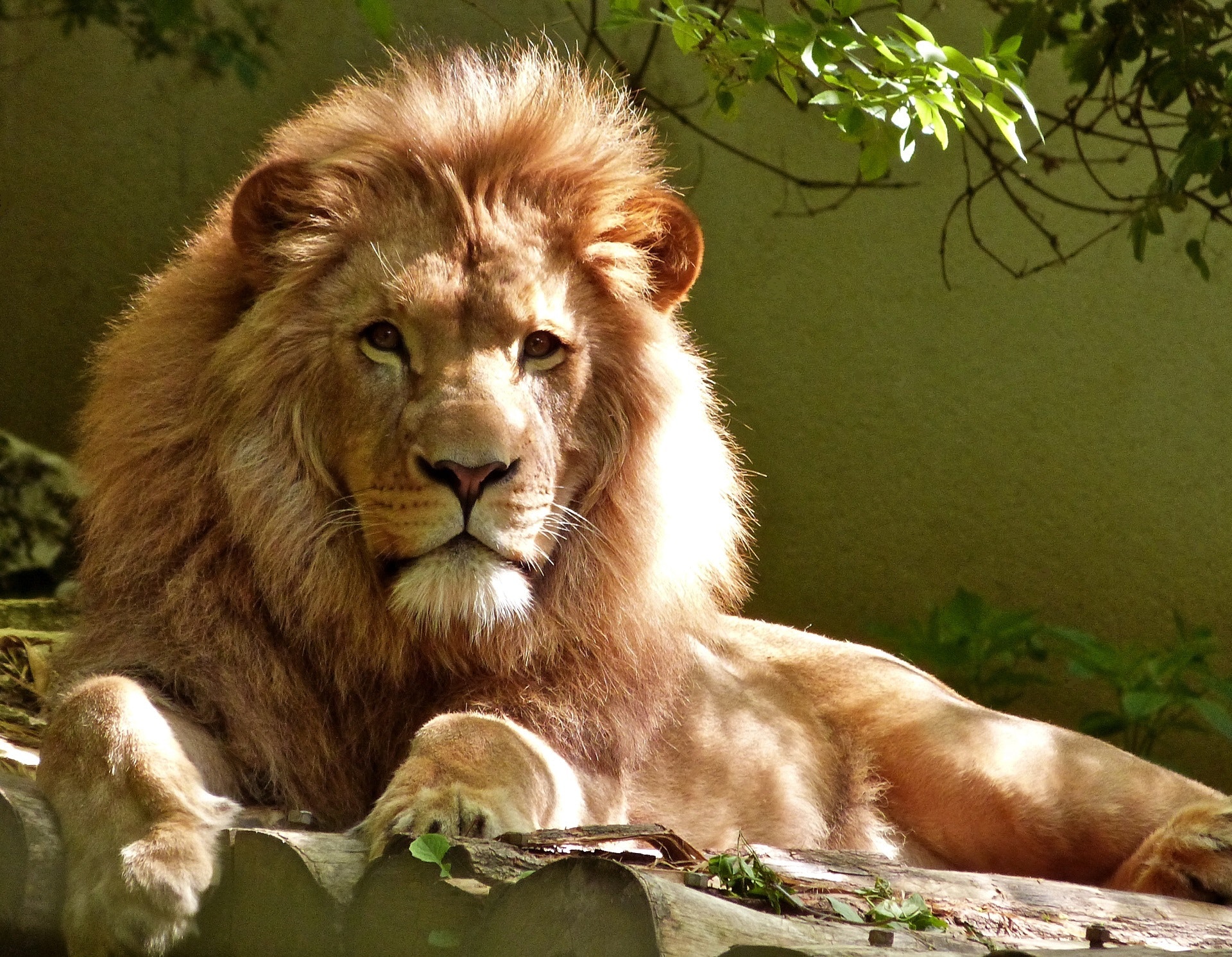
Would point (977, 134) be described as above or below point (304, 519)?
above

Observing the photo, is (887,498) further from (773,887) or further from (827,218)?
(773,887)

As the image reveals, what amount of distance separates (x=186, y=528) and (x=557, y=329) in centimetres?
78

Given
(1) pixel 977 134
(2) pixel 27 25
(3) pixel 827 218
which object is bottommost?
(2) pixel 27 25

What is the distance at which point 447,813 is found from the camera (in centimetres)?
235

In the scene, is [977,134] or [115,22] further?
[977,134]

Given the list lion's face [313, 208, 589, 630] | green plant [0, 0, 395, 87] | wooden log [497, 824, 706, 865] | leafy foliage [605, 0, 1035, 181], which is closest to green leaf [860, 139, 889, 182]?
leafy foliage [605, 0, 1035, 181]

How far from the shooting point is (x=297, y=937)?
210 cm

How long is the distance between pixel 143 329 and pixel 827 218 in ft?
9.90

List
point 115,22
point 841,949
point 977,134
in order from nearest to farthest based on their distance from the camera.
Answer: point 841,949 → point 115,22 → point 977,134

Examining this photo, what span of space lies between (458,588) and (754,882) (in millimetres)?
791

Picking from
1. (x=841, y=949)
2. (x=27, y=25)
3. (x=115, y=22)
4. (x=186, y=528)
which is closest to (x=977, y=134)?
(x=115, y=22)

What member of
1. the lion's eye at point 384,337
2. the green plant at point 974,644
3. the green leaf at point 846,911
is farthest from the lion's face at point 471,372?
the green plant at point 974,644

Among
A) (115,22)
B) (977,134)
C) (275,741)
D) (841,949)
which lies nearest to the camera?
(841,949)

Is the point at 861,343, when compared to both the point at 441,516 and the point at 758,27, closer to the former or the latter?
the point at 758,27
